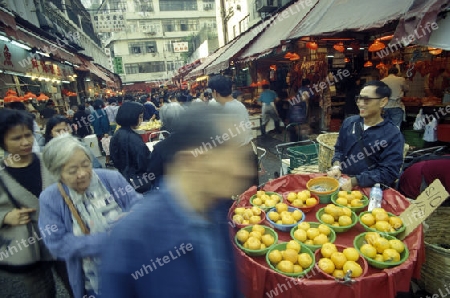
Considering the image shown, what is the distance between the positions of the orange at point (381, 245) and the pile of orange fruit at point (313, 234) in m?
0.35

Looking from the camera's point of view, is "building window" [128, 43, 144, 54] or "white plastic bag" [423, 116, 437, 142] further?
"building window" [128, 43, 144, 54]

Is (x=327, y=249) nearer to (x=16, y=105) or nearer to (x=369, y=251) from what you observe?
(x=369, y=251)

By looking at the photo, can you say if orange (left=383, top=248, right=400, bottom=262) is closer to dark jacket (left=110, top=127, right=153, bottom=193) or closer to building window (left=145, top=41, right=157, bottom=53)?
dark jacket (left=110, top=127, right=153, bottom=193)

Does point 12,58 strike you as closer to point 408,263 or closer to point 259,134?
point 259,134

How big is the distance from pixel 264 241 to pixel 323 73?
9153mm

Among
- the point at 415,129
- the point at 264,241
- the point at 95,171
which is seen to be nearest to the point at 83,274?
the point at 95,171

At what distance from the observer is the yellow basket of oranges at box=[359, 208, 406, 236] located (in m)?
2.03

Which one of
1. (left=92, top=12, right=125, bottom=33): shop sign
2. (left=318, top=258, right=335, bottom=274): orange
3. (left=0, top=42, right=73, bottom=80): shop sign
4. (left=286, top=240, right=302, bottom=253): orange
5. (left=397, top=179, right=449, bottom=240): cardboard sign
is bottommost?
(left=318, top=258, right=335, bottom=274): orange

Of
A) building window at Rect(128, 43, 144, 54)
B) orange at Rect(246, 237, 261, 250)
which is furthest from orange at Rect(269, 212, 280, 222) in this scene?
building window at Rect(128, 43, 144, 54)

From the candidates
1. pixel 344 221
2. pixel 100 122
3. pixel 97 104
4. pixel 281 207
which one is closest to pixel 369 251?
pixel 344 221

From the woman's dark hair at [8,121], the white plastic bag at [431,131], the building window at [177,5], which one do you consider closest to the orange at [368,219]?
the woman's dark hair at [8,121]

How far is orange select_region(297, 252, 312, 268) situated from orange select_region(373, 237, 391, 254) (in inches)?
20.6

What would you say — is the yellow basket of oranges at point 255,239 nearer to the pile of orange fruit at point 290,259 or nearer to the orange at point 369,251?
the pile of orange fruit at point 290,259

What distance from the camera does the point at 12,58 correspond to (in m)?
9.27
